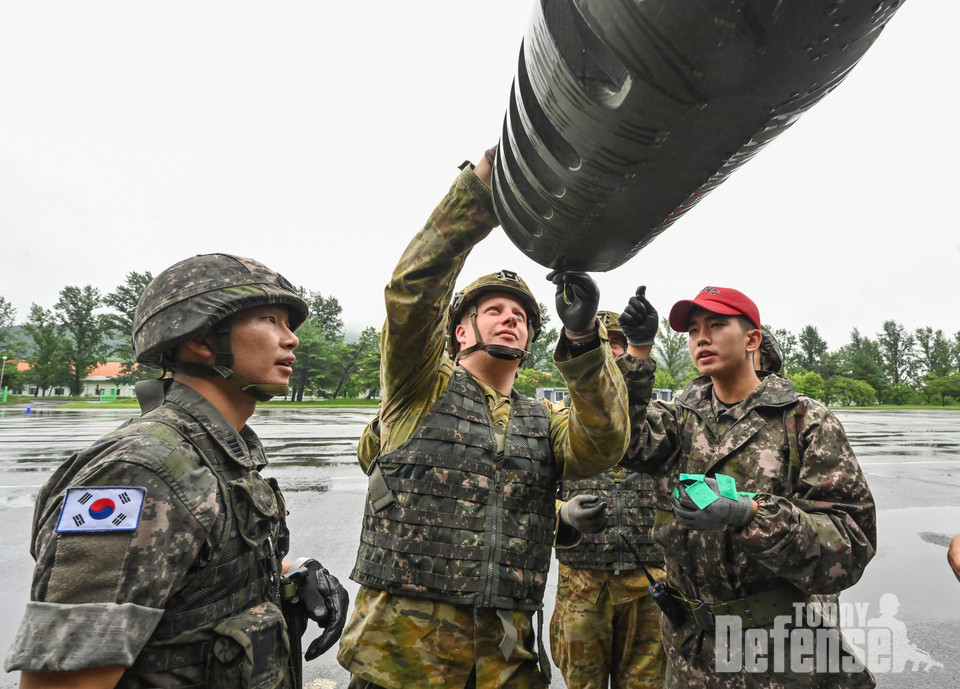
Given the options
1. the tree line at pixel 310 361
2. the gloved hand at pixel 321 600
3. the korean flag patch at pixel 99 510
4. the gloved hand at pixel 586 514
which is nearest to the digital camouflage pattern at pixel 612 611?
the gloved hand at pixel 586 514

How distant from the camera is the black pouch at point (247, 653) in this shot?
1430 mm

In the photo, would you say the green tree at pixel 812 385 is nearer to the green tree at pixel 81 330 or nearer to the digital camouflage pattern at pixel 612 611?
the digital camouflage pattern at pixel 612 611

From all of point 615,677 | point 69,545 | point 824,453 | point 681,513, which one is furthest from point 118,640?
point 615,677

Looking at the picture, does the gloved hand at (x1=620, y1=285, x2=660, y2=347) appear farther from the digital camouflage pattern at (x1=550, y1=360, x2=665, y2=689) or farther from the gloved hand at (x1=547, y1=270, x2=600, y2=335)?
the digital camouflage pattern at (x1=550, y1=360, x2=665, y2=689)

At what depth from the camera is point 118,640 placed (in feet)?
3.78

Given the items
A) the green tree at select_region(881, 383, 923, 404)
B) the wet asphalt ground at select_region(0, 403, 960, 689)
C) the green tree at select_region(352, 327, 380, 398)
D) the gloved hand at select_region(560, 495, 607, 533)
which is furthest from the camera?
the green tree at select_region(881, 383, 923, 404)

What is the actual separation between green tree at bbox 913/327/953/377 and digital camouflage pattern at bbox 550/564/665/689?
83.5m

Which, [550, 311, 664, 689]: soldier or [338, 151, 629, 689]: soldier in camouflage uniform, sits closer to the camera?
[338, 151, 629, 689]: soldier in camouflage uniform

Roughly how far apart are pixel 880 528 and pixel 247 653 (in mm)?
8237

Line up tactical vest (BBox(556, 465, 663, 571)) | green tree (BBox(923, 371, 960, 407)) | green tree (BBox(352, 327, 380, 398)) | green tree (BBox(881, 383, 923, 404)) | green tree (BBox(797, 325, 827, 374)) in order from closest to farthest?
1. tactical vest (BBox(556, 465, 663, 571))
2. green tree (BBox(352, 327, 380, 398))
3. green tree (BBox(923, 371, 960, 407))
4. green tree (BBox(881, 383, 923, 404))
5. green tree (BBox(797, 325, 827, 374))

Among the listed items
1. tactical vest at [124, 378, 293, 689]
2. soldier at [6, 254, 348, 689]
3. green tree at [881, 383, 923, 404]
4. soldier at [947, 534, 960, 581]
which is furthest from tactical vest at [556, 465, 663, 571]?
green tree at [881, 383, 923, 404]

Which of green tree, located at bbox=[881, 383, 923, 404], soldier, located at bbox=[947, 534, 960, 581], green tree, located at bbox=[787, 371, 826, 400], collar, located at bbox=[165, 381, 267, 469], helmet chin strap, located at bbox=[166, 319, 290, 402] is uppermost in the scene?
helmet chin strap, located at bbox=[166, 319, 290, 402]

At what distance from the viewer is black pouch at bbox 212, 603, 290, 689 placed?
56.3 inches

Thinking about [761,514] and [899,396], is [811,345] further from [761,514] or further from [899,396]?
[761,514]
